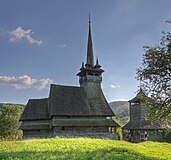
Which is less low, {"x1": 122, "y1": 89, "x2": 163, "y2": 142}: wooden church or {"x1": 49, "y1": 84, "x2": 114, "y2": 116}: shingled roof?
{"x1": 49, "y1": 84, "x2": 114, "y2": 116}: shingled roof

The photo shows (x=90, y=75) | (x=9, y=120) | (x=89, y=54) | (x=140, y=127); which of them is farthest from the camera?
(x=9, y=120)

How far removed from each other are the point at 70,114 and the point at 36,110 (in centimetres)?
579

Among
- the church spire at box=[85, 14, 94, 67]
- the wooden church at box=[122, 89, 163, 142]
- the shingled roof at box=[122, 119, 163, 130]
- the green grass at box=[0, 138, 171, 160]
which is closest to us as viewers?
the green grass at box=[0, 138, 171, 160]

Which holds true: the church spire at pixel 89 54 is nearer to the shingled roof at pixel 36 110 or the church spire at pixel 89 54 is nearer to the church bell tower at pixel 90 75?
the church bell tower at pixel 90 75

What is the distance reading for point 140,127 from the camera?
44875 millimetres

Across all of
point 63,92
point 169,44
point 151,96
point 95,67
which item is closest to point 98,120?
point 63,92

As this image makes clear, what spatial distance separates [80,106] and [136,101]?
13.4 meters

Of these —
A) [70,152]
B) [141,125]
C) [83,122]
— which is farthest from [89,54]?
[70,152]

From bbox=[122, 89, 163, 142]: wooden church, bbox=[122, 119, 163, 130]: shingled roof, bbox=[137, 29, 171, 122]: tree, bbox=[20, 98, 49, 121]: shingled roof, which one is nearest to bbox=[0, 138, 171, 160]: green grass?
bbox=[137, 29, 171, 122]: tree

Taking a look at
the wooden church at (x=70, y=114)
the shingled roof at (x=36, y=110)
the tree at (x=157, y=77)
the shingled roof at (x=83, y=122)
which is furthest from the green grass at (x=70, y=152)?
the shingled roof at (x=36, y=110)

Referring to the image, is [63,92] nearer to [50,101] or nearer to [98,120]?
[50,101]

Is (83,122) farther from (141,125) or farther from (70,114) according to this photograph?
(141,125)

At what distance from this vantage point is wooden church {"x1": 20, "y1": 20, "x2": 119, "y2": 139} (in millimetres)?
38781

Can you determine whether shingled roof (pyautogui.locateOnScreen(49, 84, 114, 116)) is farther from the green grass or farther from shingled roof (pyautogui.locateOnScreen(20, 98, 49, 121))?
the green grass
